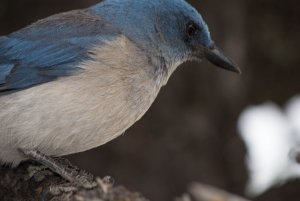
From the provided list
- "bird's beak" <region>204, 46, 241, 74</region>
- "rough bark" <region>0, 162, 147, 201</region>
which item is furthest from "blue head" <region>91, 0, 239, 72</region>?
"rough bark" <region>0, 162, 147, 201</region>

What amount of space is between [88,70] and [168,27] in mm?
1017

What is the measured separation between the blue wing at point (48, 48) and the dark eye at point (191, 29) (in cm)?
68

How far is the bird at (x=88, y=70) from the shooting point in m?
6.00

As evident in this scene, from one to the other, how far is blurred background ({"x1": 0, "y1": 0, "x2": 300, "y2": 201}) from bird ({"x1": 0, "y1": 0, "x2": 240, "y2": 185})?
1384 mm

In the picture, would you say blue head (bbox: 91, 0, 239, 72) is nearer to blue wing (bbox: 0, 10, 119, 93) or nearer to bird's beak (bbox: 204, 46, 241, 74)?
bird's beak (bbox: 204, 46, 241, 74)

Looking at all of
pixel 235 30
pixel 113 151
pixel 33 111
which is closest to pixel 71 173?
pixel 33 111

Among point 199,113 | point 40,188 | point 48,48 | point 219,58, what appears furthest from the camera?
point 199,113

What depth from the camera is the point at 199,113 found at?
8430 mm

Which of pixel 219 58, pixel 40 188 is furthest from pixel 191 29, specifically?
pixel 40 188

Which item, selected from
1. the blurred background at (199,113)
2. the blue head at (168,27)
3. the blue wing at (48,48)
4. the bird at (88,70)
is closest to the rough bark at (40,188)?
the bird at (88,70)

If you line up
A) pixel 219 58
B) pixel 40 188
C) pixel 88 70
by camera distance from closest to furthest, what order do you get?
pixel 40 188, pixel 88 70, pixel 219 58

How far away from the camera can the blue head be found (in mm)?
6762

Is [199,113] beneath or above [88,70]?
beneath

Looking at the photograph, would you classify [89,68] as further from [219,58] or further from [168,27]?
[219,58]
